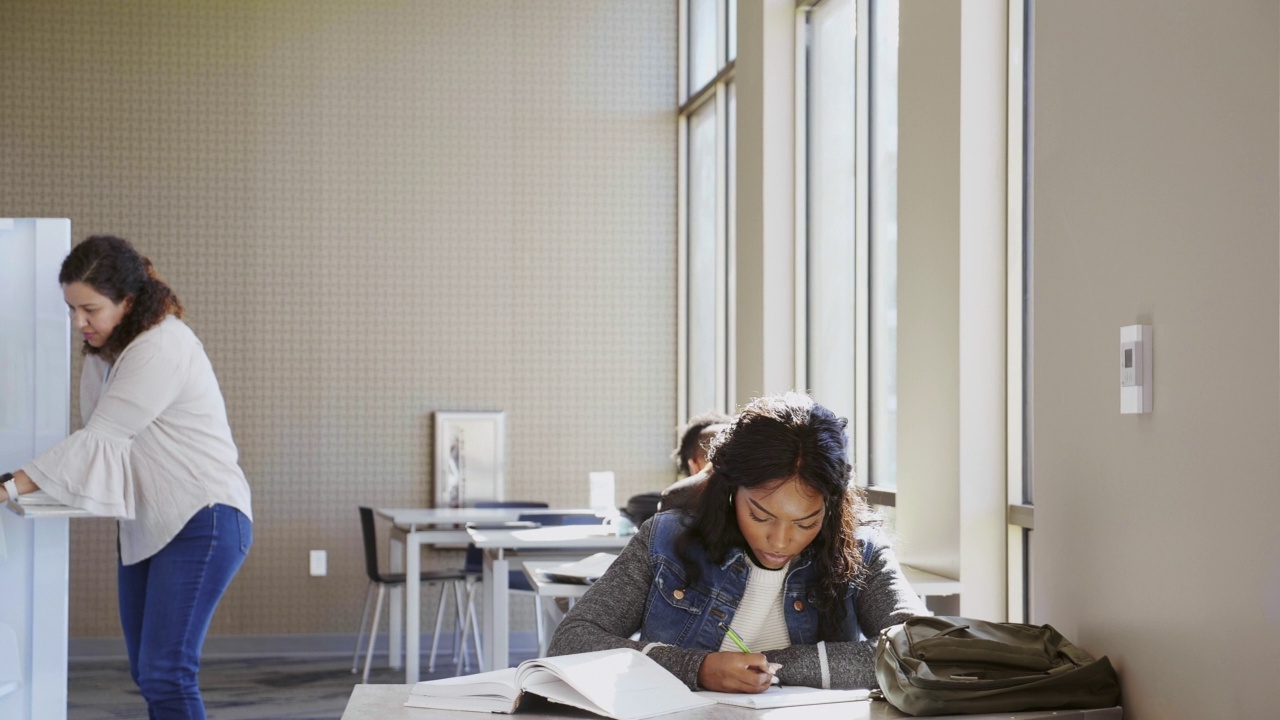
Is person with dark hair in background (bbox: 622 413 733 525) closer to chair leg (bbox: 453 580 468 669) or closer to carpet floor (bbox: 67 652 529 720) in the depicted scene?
carpet floor (bbox: 67 652 529 720)

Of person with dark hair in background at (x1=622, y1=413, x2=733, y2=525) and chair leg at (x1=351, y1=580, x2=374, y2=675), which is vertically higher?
person with dark hair in background at (x1=622, y1=413, x2=733, y2=525)

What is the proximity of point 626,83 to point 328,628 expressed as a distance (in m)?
3.30

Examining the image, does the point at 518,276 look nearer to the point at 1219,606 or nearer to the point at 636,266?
the point at 636,266

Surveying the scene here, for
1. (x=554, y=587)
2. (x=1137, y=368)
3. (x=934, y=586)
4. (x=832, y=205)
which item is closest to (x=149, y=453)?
(x=554, y=587)

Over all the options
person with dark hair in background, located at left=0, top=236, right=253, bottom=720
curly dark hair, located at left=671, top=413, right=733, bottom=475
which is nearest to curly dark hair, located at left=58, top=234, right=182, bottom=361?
person with dark hair in background, located at left=0, top=236, right=253, bottom=720

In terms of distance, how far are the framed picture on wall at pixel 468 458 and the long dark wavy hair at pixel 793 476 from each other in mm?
4640

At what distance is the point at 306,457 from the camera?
6.62 meters

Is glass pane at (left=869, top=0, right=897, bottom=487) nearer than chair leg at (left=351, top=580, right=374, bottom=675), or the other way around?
glass pane at (left=869, top=0, right=897, bottom=487)

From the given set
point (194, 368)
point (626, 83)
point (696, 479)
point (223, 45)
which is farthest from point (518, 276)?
point (696, 479)

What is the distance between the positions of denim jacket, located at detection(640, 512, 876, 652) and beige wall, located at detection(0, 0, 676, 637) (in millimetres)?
4700

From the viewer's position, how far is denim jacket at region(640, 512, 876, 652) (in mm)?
2172

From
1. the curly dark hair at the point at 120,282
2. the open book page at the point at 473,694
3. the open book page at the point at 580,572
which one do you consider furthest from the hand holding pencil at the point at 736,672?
the curly dark hair at the point at 120,282

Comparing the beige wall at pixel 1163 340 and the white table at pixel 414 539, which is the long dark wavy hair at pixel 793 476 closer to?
the beige wall at pixel 1163 340

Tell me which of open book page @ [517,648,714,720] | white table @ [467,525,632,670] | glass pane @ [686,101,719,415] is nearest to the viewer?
open book page @ [517,648,714,720]
